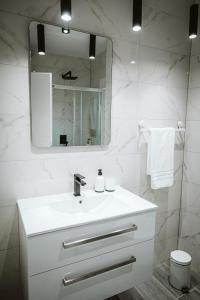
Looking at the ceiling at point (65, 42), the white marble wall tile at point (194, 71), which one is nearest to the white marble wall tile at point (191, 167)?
the white marble wall tile at point (194, 71)

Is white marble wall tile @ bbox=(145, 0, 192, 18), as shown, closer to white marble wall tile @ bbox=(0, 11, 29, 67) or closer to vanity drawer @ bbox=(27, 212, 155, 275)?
white marble wall tile @ bbox=(0, 11, 29, 67)

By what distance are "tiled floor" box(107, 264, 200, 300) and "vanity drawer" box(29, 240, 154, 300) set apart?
50cm

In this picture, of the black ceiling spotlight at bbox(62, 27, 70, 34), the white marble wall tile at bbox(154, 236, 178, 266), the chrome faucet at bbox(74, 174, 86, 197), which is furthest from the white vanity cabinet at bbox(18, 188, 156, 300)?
the black ceiling spotlight at bbox(62, 27, 70, 34)

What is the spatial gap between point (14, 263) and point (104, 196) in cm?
75

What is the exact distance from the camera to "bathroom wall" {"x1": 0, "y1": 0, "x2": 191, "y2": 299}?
129 centimetres

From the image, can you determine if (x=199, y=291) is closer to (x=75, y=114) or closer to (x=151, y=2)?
(x=75, y=114)

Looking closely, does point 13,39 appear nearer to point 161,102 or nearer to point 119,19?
point 119,19

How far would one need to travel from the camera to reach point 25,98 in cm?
132

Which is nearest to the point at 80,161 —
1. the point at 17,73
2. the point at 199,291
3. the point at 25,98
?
the point at 25,98

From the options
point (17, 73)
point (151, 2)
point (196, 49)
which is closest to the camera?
point (17, 73)

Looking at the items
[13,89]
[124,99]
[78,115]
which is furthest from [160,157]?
[13,89]

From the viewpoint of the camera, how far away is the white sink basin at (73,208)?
107 centimetres

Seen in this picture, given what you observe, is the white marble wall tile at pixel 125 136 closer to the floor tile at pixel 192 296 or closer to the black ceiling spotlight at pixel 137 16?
the black ceiling spotlight at pixel 137 16

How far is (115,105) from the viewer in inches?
64.6
